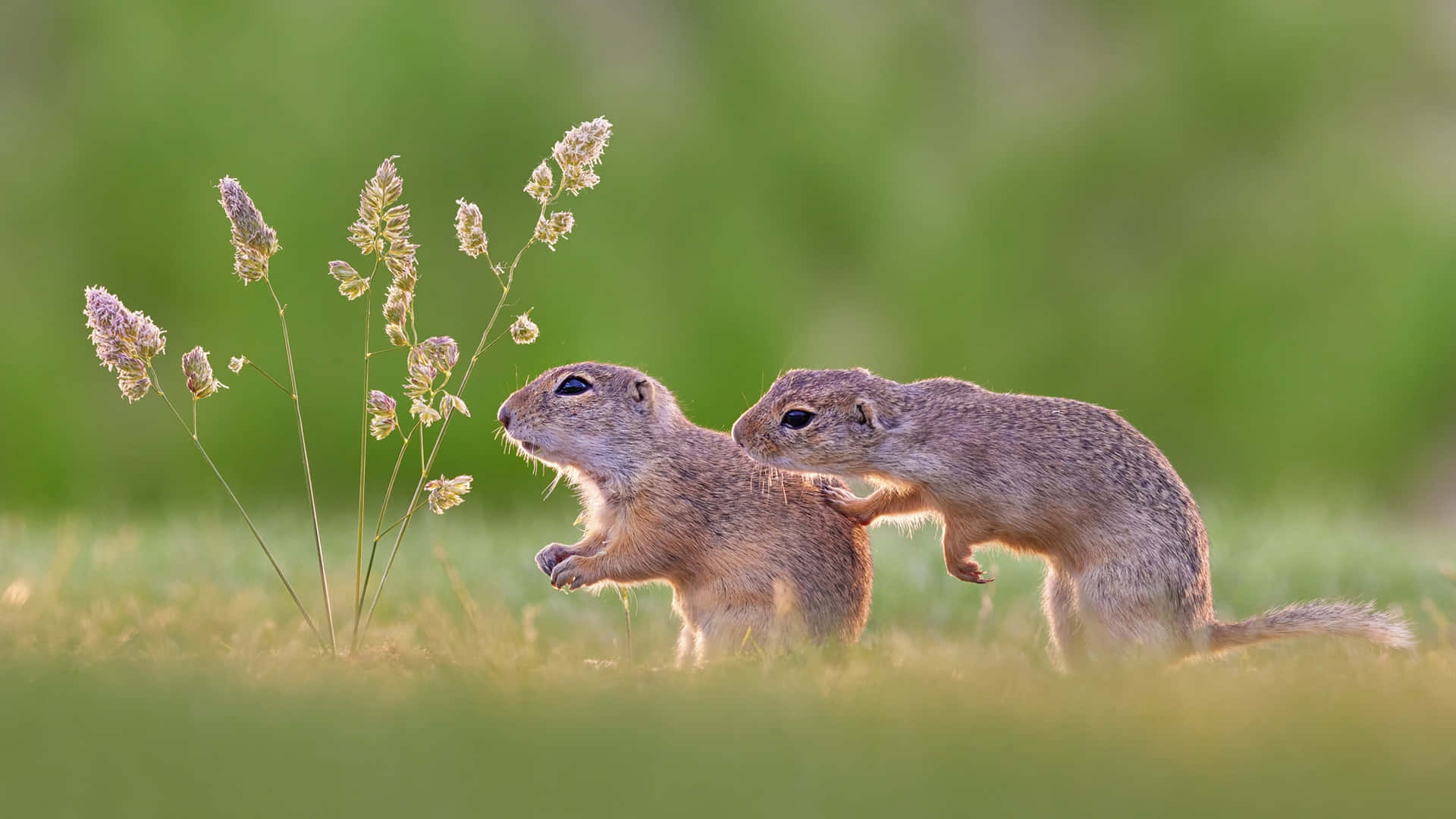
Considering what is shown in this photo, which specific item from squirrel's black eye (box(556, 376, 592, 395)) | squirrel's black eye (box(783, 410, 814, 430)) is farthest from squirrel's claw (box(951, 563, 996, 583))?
squirrel's black eye (box(556, 376, 592, 395))

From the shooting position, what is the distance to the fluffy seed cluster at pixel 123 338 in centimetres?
418

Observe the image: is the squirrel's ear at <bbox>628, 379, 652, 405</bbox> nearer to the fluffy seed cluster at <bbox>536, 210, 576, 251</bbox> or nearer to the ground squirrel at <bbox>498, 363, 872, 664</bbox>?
the ground squirrel at <bbox>498, 363, 872, 664</bbox>

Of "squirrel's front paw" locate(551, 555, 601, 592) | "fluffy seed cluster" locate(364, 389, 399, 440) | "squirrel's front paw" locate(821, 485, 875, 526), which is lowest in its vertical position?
"squirrel's front paw" locate(551, 555, 601, 592)

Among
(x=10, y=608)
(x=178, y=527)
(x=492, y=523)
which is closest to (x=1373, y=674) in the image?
(x=10, y=608)

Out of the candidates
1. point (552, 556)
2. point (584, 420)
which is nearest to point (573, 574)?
point (552, 556)

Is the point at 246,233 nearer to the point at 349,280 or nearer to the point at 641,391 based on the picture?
the point at 349,280

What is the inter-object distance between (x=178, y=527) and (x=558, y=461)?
180 inches

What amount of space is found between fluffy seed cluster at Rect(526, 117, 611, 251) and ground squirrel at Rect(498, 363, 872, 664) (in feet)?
2.93

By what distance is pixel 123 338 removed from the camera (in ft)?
13.7

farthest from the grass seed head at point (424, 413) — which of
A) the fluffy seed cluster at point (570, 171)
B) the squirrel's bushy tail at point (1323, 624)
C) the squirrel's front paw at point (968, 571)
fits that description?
the squirrel's bushy tail at point (1323, 624)

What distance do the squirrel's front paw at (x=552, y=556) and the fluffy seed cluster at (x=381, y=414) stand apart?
92 centimetres

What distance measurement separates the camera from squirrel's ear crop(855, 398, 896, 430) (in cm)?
→ 487

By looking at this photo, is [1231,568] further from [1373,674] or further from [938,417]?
[1373,674]

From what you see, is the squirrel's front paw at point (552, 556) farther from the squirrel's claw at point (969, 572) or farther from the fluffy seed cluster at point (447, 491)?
the squirrel's claw at point (969, 572)
